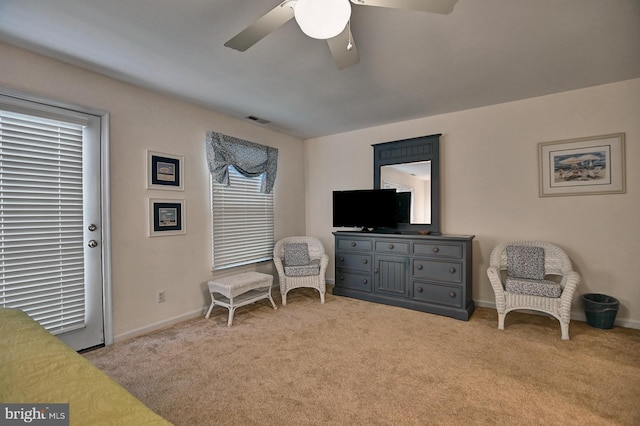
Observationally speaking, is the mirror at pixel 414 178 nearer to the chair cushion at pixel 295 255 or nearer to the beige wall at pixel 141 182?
the chair cushion at pixel 295 255

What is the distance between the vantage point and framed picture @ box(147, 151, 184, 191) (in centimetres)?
300

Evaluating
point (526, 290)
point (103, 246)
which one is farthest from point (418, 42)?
point (103, 246)

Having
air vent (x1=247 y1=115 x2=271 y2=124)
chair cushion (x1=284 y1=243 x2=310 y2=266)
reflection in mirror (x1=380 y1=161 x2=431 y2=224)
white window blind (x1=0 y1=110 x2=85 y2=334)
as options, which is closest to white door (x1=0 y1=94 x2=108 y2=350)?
white window blind (x1=0 y1=110 x2=85 y2=334)

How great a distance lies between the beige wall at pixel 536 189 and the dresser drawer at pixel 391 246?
2.37 ft

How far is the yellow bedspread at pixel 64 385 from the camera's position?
81 cm

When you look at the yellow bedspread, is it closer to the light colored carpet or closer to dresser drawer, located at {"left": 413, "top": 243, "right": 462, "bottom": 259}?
the light colored carpet

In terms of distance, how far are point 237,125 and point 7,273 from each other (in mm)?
2710

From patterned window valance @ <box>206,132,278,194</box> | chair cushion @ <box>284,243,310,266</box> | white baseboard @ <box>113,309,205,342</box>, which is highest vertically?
patterned window valance @ <box>206,132,278,194</box>

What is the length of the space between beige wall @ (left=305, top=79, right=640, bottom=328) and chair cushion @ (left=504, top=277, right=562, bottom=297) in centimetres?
64

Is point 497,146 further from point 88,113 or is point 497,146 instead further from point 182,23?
point 88,113

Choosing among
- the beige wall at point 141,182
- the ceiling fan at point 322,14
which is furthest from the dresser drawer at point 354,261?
the ceiling fan at point 322,14

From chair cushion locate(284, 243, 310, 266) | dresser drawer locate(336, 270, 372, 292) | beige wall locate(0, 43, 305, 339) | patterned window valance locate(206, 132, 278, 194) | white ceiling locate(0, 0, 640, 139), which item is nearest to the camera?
white ceiling locate(0, 0, 640, 139)

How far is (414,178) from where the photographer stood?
13.3 feet

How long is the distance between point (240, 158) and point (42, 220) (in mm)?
2094
